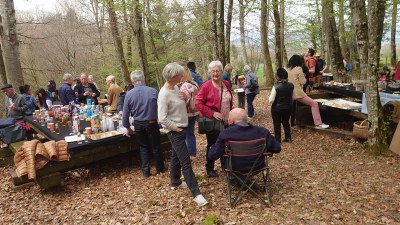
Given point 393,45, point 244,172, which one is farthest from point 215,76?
point 393,45

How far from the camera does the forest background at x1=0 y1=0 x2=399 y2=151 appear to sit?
25.2 feet

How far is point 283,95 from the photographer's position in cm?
575

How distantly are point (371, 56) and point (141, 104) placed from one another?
3753mm

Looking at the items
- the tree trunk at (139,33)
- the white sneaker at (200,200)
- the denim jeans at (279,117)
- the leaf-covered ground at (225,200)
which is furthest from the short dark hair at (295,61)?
the tree trunk at (139,33)

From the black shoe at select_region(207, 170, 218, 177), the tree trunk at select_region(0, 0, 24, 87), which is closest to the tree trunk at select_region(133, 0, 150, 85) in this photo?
the tree trunk at select_region(0, 0, 24, 87)

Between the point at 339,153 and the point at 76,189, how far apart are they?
475 cm

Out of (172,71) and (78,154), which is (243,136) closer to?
(172,71)

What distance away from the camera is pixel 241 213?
3480mm

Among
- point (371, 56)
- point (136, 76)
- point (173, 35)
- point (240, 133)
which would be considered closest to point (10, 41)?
point (136, 76)

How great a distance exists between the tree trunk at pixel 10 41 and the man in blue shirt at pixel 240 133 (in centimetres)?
703

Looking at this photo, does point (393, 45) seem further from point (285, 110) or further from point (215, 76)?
point (215, 76)

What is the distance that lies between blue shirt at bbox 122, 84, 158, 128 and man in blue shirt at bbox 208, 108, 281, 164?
4.44 feet

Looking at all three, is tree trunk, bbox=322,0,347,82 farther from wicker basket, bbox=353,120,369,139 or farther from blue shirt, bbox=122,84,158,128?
blue shirt, bbox=122,84,158,128

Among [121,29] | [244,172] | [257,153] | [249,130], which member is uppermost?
[121,29]
